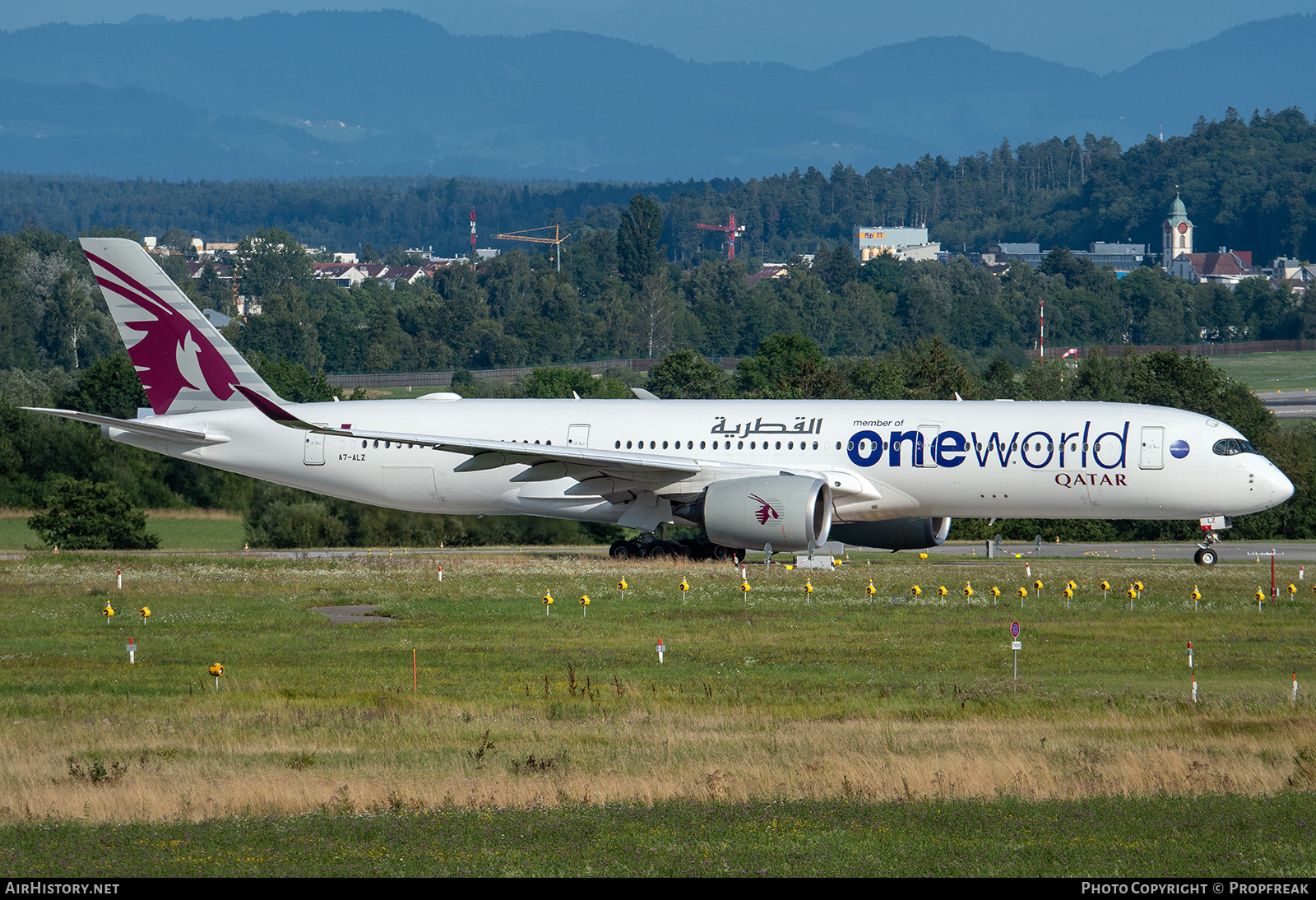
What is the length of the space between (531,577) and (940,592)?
9440 mm

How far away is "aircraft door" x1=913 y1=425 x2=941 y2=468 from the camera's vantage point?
116 ft

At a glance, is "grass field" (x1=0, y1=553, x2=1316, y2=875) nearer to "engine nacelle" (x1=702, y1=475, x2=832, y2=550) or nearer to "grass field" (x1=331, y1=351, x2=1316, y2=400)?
"engine nacelle" (x1=702, y1=475, x2=832, y2=550)

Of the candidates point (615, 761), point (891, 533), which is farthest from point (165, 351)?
point (615, 761)

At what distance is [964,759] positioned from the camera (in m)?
16.8

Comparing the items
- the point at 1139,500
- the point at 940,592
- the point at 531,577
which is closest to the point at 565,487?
the point at 531,577

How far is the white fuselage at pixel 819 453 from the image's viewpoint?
3494 centimetres

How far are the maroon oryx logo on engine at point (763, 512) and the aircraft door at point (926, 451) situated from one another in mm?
3879

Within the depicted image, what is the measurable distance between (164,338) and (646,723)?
23.9 m

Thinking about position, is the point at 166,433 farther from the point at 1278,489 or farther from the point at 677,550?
the point at 1278,489

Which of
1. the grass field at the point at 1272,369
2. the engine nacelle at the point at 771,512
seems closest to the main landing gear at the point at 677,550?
the engine nacelle at the point at 771,512

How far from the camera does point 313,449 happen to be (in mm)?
39281

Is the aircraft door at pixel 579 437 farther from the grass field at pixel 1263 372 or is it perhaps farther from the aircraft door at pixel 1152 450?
the grass field at pixel 1263 372

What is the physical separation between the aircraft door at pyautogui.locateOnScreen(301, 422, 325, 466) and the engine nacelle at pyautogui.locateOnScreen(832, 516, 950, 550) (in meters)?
13.1

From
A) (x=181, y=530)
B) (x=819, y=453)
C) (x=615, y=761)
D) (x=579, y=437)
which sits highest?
(x=579, y=437)
